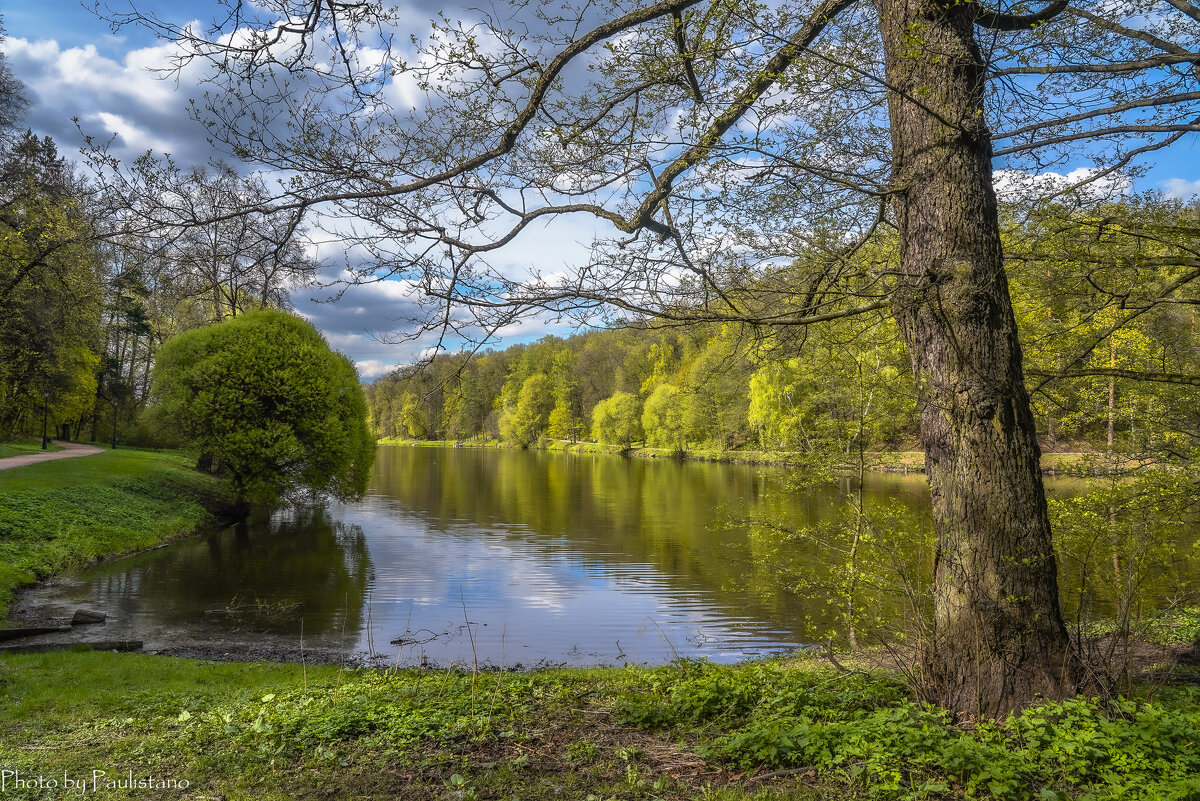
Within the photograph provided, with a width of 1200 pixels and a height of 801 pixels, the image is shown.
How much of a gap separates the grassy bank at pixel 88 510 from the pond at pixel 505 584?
2.30 feet

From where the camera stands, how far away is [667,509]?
26203mm

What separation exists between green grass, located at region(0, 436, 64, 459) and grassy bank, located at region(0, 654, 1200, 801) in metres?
24.4

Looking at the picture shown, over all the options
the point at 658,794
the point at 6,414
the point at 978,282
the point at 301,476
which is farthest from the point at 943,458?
the point at 6,414

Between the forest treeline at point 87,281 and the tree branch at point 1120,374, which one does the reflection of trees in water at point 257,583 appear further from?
the tree branch at point 1120,374

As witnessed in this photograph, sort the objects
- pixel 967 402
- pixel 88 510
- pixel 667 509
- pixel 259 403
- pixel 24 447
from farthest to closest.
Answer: pixel 24 447
pixel 667 509
pixel 259 403
pixel 88 510
pixel 967 402

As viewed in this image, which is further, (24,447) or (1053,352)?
(24,447)

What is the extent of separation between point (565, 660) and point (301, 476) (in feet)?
51.7

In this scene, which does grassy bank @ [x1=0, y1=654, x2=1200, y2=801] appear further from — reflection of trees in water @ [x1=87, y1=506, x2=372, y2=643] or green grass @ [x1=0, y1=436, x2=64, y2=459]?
green grass @ [x1=0, y1=436, x2=64, y2=459]

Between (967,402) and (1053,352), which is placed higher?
(1053,352)

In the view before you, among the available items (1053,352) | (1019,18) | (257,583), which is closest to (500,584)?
(257,583)

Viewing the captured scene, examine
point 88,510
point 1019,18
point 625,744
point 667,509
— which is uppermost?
point 1019,18

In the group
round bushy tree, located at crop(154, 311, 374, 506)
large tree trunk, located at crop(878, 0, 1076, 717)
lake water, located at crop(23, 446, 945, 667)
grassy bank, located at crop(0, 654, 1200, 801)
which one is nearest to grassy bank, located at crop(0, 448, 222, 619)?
lake water, located at crop(23, 446, 945, 667)

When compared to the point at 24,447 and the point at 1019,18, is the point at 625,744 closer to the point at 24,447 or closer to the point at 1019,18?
the point at 1019,18

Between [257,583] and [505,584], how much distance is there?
569cm
